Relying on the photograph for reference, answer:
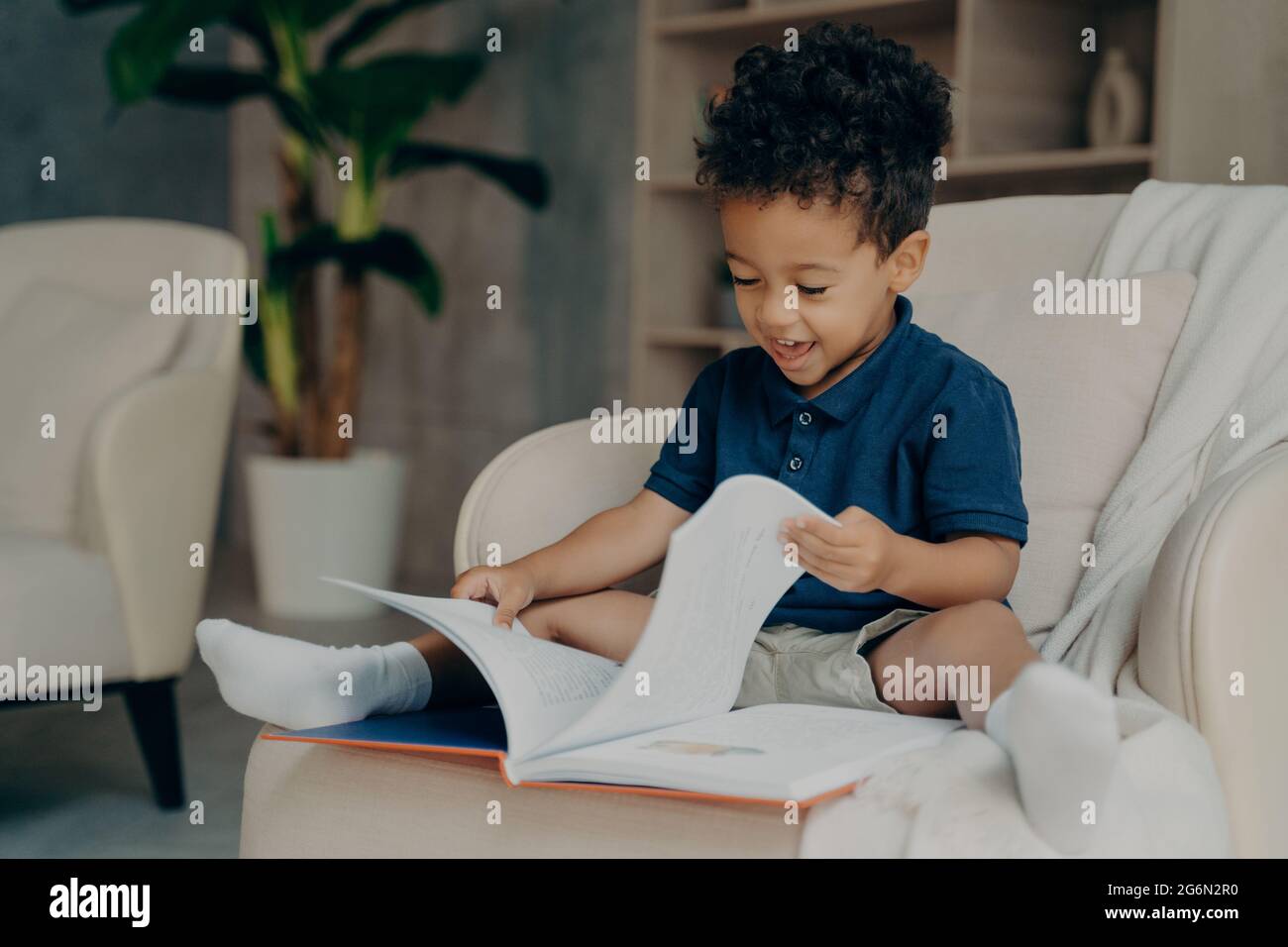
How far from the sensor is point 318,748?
38.9 inches

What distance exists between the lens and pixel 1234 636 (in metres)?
0.92

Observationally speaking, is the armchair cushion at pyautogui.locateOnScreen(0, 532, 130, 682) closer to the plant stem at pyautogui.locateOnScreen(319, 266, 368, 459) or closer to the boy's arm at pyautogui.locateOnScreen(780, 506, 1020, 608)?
the boy's arm at pyautogui.locateOnScreen(780, 506, 1020, 608)

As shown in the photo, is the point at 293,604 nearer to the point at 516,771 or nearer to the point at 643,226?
the point at 643,226

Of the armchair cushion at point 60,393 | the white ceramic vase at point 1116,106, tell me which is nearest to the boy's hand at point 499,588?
the armchair cushion at point 60,393

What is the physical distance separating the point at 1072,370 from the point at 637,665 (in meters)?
0.59

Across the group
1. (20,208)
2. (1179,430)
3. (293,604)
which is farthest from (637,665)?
(20,208)

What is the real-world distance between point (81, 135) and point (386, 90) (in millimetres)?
1250

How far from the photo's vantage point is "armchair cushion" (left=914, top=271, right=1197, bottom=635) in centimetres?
121

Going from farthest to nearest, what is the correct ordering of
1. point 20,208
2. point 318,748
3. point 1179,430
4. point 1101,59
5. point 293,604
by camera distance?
point 20,208 < point 293,604 < point 1101,59 < point 1179,430 < point 318,748

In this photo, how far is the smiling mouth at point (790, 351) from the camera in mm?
1087

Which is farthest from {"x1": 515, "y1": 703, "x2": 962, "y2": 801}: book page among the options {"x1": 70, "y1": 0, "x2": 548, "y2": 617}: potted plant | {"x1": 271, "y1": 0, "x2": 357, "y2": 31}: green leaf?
{"x1": 271, "y1": 0, "x2": 357, "y2": 31}: green leaf

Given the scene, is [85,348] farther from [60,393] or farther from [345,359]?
[345,359]

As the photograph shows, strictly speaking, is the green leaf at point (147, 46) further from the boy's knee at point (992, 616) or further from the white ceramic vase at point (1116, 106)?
the boy's knee at point (992, 616)
